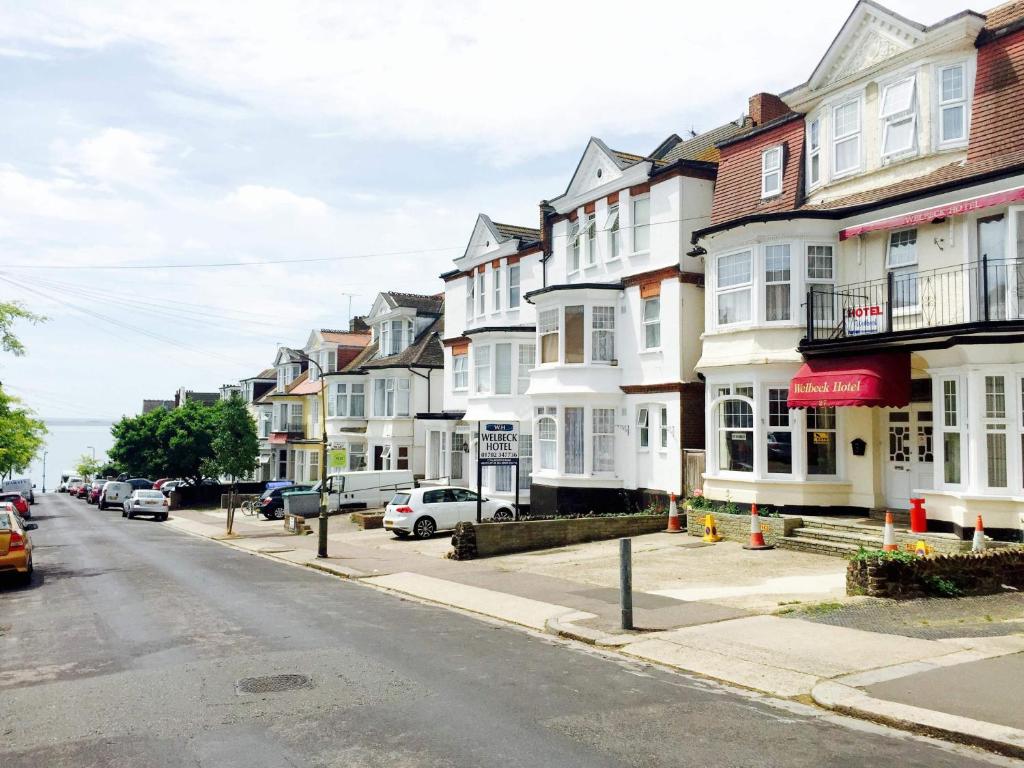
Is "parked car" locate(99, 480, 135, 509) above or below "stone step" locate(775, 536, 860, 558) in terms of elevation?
below

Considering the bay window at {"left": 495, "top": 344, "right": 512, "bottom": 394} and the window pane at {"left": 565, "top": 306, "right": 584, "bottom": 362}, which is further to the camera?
the bay window at {"left": 495, "top": 344, "right": 512, "bottom": 394}

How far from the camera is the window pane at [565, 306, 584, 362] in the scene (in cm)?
2659

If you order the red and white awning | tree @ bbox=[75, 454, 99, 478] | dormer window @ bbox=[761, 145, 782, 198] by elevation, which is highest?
dormer window @ bbox=[761, 145, 782, 198]

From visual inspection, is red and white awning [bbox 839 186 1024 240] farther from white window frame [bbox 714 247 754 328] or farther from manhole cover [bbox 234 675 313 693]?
manhole cover [bbox 234 675 313 693]

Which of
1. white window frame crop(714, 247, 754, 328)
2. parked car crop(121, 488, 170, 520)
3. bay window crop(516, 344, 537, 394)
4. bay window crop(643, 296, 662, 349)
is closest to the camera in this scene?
white window frame crop(714, 247, 754, 328)

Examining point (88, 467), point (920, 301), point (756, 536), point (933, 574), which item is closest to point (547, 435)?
point (756, 536)

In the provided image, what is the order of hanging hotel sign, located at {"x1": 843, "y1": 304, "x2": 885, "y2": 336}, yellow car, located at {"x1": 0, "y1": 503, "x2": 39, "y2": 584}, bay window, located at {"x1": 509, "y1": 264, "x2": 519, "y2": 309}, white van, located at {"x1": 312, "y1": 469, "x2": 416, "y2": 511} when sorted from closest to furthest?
1. yellow car, located at {"x1": 0, "y1": 503, "x2": 39, "y2": 584}
2. hanging hotel sign, located at {"x1": 843, "y1": 304, "x2": 885, "y2": 336}
3. bay window, located at {"x1": 509, "y1": 264, "x2": 519, "y2": 309}
4. white van, located at {"x1": 312, "y1": 469, "x2": 416, "y2": 511}

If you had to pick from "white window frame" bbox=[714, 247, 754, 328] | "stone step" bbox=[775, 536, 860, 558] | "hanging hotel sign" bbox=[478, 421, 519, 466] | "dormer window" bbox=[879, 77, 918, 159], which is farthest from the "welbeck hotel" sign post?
"dormer window" bbox=[879, 77, 918, 159]

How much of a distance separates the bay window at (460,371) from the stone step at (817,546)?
19.8m

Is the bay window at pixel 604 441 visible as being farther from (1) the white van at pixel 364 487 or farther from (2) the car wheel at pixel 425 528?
(1) the white van at pixel 364 487

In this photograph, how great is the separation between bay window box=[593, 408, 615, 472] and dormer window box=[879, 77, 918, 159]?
11.0 metres

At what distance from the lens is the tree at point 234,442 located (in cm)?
4691

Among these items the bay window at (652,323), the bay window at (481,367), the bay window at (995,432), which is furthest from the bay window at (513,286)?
the bay window at (995,432)

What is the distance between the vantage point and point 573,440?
26.5 meters
